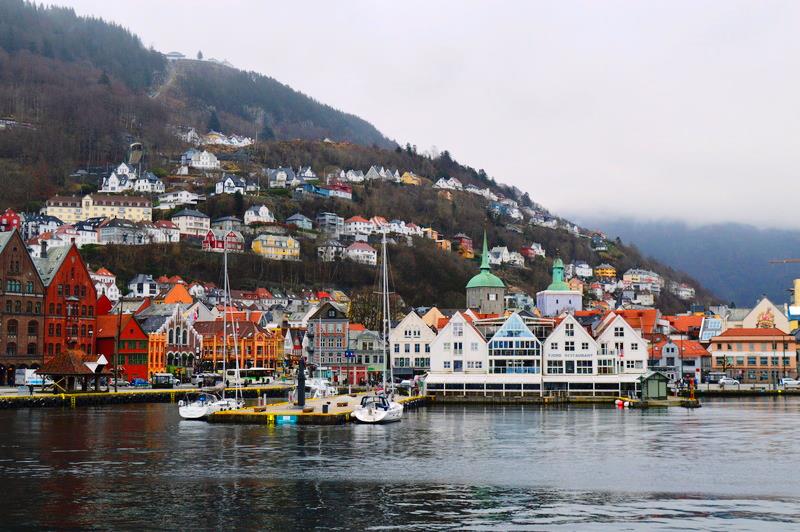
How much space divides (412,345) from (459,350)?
49.7ft

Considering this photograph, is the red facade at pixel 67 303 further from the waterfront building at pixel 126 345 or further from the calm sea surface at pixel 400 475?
the calm sea surface at pixel 400 475

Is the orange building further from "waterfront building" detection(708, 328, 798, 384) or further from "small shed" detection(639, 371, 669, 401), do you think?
"waterfront building" detection(708, 328, 798, 384)

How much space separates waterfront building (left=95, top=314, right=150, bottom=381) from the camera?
396 ft

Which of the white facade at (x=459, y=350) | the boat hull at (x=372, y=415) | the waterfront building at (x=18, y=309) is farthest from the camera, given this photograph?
the waterfront building at (x=18, y=309)

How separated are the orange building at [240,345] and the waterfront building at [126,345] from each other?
15224 mm

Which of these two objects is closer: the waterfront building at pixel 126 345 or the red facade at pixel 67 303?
the red facade at pixel 67 303

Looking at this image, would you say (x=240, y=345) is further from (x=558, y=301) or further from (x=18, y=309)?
(x=558, y=301)

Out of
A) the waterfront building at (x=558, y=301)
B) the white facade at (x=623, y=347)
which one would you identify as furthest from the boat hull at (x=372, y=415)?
the waterfront building at (x=558, y=301)

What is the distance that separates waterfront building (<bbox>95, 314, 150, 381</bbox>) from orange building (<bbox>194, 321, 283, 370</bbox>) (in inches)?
599

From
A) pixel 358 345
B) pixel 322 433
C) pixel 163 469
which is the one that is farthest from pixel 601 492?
pixel 358 345

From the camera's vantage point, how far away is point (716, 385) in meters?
128

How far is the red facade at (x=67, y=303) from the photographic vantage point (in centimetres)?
11125

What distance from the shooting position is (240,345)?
140250mm

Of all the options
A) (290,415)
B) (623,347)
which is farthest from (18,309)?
(623,347)
